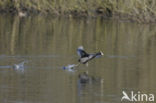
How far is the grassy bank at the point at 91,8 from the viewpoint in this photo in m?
25.4

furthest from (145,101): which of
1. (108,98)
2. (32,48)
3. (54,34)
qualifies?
(54,34)

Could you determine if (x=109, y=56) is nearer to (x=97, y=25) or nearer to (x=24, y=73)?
(x=24, y=73)

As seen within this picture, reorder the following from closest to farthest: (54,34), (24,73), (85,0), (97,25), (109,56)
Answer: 1. (24,73)
2. (109,56)
3. (54,34)
4. (97,25)
5. (85,0)

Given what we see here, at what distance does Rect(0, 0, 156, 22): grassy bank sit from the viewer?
83.5 feet

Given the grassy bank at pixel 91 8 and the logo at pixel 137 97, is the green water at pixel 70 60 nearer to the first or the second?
the logo at pixel 137 97

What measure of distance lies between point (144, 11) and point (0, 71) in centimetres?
1232

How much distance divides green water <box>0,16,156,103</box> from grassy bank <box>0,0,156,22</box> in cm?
81

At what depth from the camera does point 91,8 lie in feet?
88.0

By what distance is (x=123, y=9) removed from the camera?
84.5ft

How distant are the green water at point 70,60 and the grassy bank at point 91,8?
810 mm

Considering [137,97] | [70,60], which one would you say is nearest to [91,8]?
[70,60]

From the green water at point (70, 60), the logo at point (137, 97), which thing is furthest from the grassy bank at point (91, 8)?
the logo at point (137, 97)

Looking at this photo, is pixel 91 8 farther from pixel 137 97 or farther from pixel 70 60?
pixel 137 97

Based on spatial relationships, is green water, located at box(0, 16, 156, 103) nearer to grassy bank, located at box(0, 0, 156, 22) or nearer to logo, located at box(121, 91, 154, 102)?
logo, located at box(121, 91, 154, 102)
